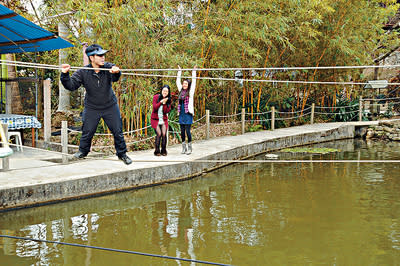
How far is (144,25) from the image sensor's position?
27.2ft

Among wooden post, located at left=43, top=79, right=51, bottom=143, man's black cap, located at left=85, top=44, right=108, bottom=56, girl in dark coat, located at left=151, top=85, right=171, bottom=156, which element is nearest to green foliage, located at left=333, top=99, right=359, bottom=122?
girl in dark coat, located at left=151, top=85, right=171, bottom=156

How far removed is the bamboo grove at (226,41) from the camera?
859 centimetres

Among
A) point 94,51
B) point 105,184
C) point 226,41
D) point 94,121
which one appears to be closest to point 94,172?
point 105,184

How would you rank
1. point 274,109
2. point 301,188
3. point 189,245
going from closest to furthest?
point 189,245 → point 301,188 → point 274,109

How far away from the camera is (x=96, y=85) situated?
398cm

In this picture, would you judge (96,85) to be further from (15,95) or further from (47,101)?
(15,95)

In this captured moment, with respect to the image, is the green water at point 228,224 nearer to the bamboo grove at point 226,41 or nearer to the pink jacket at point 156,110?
the pink jacket at point 156,110

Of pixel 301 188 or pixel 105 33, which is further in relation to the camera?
pixel 105 33

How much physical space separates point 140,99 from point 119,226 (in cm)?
420

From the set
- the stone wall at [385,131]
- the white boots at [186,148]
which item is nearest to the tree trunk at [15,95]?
the white boots at [186,148]

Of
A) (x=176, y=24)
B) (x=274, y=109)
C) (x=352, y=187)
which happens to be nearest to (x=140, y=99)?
(x=176, y=24)

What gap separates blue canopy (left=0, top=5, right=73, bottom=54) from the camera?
7.46 m

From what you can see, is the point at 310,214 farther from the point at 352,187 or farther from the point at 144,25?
the point at 144,25

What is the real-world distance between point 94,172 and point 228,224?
7.81 feet
